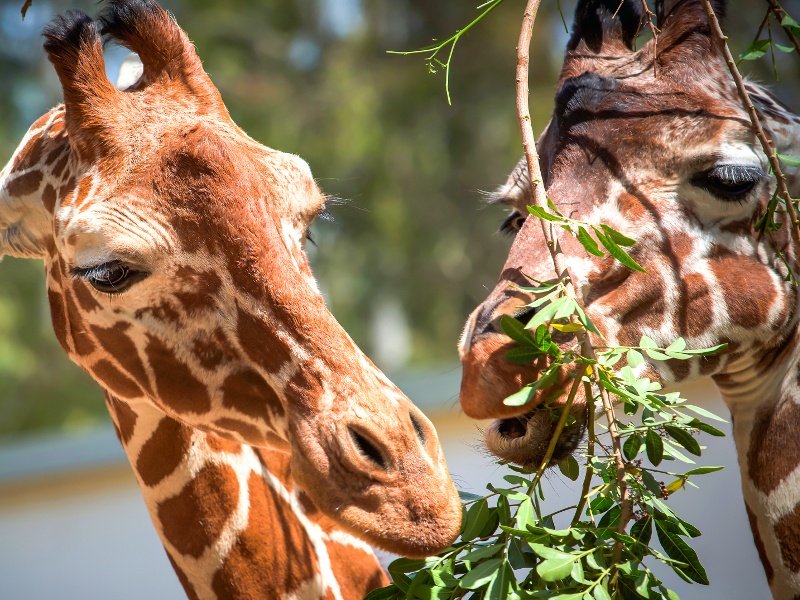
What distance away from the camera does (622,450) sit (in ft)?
6.09

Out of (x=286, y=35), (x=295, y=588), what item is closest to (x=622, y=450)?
(x=295, y=588)

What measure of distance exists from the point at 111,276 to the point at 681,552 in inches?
52.1

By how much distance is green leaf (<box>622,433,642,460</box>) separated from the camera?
1.80 m

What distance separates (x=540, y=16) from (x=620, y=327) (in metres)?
11.9

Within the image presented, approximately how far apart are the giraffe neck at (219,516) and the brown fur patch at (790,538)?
108cm

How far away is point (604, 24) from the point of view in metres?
2.54

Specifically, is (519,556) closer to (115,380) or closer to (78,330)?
(115,380)

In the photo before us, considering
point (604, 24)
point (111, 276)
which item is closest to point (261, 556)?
point (111, 276)

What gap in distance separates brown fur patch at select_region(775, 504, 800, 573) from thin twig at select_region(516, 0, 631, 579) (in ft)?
2.12

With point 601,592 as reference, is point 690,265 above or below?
above

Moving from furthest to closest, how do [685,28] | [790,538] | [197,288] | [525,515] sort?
[685,28] < [790,538] < [197,288] < [525,515]

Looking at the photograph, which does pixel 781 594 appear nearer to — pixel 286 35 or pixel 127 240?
pixel 127 240

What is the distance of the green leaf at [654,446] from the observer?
180 cm

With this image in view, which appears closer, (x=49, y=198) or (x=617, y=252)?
(x=617, y=252)
